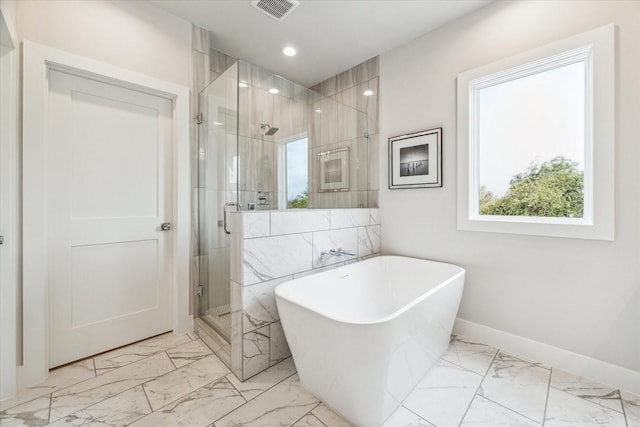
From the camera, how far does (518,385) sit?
1686mm

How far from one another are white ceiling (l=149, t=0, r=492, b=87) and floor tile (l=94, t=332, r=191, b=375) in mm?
2713

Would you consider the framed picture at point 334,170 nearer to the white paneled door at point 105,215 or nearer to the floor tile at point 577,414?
the white paneled door at point 105,215

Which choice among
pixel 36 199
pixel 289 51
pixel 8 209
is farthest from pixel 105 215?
pixel 289 51

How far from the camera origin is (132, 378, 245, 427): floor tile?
1396 mm


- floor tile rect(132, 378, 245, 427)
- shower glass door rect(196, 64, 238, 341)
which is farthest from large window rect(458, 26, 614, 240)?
floor tile rect(132, 378, 245, 427)

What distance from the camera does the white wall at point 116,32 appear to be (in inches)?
68.5

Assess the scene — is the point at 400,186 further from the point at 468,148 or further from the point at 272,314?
the point at 272,314

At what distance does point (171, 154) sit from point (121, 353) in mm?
1618

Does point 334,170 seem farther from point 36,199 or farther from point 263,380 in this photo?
point 36,199

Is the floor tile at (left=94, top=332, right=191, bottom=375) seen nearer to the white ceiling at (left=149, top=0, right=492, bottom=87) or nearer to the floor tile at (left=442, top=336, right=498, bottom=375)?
the floor tile at (left=442, top=336, right=498, bottom=375)

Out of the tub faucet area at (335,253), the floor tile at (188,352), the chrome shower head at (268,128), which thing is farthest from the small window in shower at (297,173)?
the floor tile at (188,352)

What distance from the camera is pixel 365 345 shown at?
1222 mm

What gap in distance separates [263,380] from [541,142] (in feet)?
8.49

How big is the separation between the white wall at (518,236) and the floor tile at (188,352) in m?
1.91
